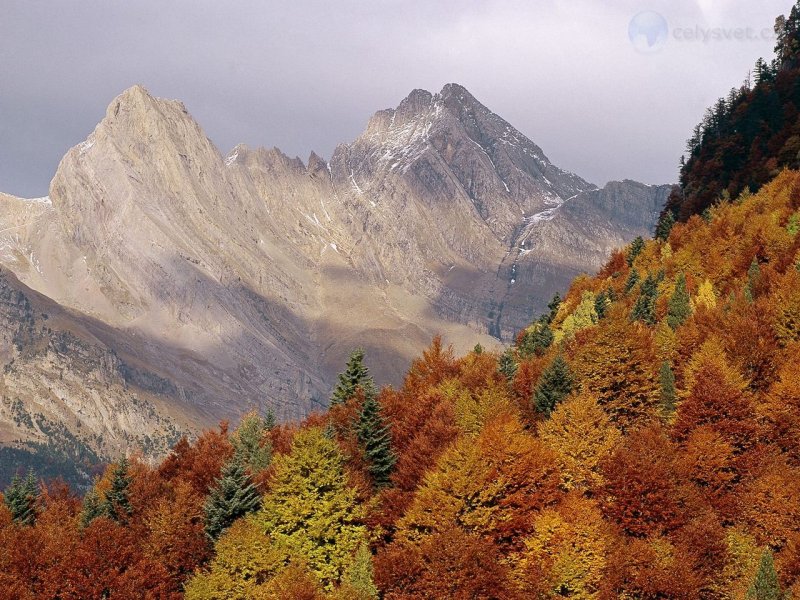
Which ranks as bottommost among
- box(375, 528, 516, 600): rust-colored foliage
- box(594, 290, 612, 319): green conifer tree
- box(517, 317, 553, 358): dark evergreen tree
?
box(375, 528, 516, 600): rust-colored foliage

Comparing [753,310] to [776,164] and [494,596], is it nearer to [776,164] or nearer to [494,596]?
[494,596]

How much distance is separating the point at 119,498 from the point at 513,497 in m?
36.9

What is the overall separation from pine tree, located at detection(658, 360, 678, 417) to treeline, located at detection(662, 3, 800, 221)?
61.3m

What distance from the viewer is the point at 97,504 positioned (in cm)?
7744

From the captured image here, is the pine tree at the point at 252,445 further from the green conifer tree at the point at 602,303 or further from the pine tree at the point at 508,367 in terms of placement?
the green conifer tree at the point at 602,303

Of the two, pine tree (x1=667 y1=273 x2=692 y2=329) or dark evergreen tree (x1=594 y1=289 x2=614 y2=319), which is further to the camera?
dark evergreen tree (x1=594 y1=289 x2=614 y2=319)

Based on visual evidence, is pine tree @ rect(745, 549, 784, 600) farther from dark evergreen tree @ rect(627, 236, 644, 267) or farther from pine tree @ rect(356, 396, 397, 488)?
dark evergreen tree @ rect(627, 236, 644, 267)

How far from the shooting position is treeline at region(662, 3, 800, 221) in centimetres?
12675

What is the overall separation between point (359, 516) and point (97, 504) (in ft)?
92.3

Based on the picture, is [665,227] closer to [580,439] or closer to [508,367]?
[508,367]

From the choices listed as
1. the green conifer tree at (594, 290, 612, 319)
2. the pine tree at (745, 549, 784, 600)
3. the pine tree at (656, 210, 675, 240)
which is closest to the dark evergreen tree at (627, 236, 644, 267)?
the pine tree at (656, 210, 675, 240)

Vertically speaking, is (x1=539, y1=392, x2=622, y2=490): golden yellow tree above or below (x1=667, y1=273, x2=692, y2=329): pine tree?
below

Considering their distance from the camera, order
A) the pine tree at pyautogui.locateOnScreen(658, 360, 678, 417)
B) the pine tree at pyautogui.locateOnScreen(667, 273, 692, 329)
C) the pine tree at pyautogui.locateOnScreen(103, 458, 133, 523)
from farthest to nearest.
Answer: the pine tree at pyautogui.locateOnScreen(667, 273, 692, 329) < the pine tree at pyautogui.locateOnScreen(103, 458, 133, 523) < the pine tree at pyautogui.locateOnScreen(658, 360, 678, 417)

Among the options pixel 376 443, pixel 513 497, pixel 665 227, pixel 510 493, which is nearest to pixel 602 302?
pixel 665 227
